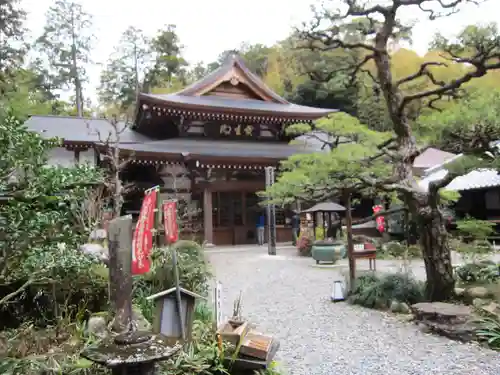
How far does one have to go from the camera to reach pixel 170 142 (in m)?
15.5

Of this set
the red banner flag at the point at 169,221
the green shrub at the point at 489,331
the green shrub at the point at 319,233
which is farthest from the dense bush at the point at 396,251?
the red banner flag at the point at 169,221

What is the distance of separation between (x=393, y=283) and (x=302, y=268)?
392 centimetres

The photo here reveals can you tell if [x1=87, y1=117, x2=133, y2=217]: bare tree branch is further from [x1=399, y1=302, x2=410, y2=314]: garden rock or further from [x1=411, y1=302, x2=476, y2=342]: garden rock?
[x1=411, y1=302, x2=476, y2=342]: garden rock

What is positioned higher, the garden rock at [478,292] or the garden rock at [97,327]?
the garden rock at [97,327]

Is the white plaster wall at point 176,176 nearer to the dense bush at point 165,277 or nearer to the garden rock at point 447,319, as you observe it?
the dense bush at point 165,277

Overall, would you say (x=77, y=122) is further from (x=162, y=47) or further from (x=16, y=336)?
(x=162, y=47)

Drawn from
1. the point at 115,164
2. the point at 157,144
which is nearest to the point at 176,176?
the point at 157,144

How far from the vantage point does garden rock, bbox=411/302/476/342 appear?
4801 mm

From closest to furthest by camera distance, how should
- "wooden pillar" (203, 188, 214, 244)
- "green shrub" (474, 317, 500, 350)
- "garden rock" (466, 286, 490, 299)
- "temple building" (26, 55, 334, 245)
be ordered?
"green shrub" (474, 317, 500, 350)
"garden rock" (466, 286, 490, 299)
"wooden pillar" (203, 188, 214, 244)
"temple building" (26, 55, 334, 245)

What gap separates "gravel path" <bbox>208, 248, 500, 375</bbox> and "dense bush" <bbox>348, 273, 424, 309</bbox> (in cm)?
27

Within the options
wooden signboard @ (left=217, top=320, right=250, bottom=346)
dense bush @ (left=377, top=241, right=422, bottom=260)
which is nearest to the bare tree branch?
wooden signboard @ (left=217, top=320, right=250, bottom=346)

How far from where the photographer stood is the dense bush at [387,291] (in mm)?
6262

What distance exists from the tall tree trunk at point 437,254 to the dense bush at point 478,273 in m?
1.56

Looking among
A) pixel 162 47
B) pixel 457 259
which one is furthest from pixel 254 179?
pixel 162 47
